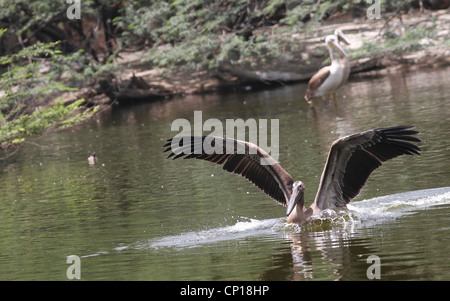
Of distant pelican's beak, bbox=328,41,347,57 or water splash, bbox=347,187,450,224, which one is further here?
distant pelican's beak, bbox=328,41,347,57

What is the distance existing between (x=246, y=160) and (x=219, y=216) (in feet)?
2.42

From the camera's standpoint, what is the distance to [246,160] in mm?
8375

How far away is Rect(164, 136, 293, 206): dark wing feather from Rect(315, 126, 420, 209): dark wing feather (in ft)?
1.69

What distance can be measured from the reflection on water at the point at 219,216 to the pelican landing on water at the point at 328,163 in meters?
0.22

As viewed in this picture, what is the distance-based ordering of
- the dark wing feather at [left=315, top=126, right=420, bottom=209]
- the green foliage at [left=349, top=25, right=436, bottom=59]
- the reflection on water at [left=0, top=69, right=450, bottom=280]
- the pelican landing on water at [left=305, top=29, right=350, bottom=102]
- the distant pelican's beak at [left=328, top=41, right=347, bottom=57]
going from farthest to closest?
the green foliage at [left=349, top=25, right=436, bottom=59] → the distant pelican's beak at [left=328, top=41, right=347, bottom=57] → the pelican landing on water at [left=305, top=29, right=350, bottom=102] → the dark wing feather at [left=315, top=126, right=420, bottom=209] → the reflection on water at [left=0, top=69, right=450, bottom=280]

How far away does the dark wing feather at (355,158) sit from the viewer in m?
7.39

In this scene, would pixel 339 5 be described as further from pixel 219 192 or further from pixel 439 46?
pixel 219 192

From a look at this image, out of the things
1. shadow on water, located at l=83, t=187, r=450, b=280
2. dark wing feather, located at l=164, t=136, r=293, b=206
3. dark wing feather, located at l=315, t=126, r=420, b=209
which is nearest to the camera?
shadow on water, located at l=83, t=187, r=450, b=280

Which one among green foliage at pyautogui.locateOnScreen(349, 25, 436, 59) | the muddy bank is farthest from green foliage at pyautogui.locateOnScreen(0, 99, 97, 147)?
green foliage at pyautogui.locateOnScreen(349, 25, 436, 59)

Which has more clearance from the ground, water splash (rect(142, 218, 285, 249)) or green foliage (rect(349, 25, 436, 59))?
green foliage (rect(349, 25, 436, 59))

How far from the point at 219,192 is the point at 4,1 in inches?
688

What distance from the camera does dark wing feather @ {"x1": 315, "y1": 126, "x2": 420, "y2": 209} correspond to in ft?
24.2

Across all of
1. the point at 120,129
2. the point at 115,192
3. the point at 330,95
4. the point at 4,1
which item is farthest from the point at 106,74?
the point at 115,192

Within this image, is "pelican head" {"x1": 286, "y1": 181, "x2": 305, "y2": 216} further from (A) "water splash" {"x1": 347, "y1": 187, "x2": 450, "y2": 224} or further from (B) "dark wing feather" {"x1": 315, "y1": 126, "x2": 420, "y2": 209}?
(A) "water splash" {"x1": 347, "y1": 187, "x2": 450, "y2": 224}
